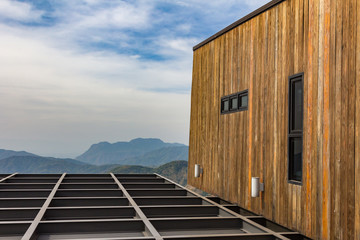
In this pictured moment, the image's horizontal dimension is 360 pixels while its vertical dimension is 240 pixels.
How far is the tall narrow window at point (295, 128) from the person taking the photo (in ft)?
24.1

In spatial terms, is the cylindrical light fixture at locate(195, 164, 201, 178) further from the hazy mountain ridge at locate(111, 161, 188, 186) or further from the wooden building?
the hazy mountain ridge at locate(111, 161, 188, 186)

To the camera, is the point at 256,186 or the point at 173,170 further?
the point at 173,170

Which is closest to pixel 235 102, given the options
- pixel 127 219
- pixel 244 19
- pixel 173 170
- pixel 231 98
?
pixel 231 98

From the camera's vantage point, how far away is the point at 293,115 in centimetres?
760

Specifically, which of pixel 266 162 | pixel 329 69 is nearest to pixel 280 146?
pixel 266 162

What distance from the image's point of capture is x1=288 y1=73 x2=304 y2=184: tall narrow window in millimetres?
7336

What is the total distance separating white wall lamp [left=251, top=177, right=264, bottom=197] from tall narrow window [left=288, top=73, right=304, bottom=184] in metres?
1.08

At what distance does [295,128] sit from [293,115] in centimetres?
26

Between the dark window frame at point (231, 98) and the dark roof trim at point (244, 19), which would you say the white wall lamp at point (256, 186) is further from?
the dark roof trim at point (244, 19)

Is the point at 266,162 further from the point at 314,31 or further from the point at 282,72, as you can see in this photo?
the point at 314,31

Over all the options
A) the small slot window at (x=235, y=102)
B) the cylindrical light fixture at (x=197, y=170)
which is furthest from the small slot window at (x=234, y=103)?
the cylindrical light fixture at (x=197, y=170)

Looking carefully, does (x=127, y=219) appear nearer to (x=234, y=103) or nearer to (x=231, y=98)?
(x=234, y=103)

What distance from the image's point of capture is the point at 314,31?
6.99 metres

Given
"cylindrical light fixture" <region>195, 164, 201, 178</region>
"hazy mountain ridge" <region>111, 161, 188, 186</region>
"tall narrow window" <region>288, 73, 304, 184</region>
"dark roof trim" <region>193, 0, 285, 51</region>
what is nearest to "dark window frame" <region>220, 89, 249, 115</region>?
"dark roof trim" <region>193, 0, 285, 51</region>
